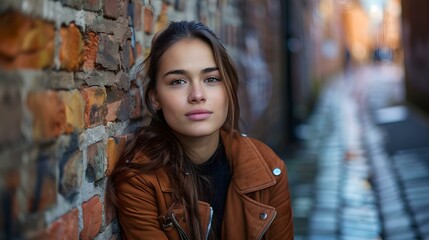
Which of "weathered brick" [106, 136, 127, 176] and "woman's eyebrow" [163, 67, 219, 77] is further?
"woman's eyebrow" [163, 67, 219, 77]

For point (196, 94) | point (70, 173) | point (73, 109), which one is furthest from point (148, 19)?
point (70, 173)

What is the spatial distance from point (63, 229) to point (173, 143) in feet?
2.33

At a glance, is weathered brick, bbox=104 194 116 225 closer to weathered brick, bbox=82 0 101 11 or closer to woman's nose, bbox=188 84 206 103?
woman's nose, bbox=188 84 206 103

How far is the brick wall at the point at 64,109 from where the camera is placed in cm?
110

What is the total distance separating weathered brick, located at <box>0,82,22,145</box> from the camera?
1.05 metres

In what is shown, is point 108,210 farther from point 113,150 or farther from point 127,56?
point 127,56

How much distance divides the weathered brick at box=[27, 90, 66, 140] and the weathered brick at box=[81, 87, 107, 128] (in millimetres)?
212

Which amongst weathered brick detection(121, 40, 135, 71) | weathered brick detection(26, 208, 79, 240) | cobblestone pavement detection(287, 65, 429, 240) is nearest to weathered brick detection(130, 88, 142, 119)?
weathered brick detection(121, 40, 135, 71)

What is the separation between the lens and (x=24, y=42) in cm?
114

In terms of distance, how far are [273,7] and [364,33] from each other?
140ft

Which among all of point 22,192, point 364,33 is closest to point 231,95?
point 22,192

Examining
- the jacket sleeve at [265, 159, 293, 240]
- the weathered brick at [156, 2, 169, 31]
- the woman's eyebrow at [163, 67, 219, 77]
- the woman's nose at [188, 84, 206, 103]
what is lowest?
the jacket sleeve at [265, 159, 293, 240]

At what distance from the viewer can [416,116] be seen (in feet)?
29.5

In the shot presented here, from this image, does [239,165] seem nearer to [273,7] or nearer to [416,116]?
[273,7]
